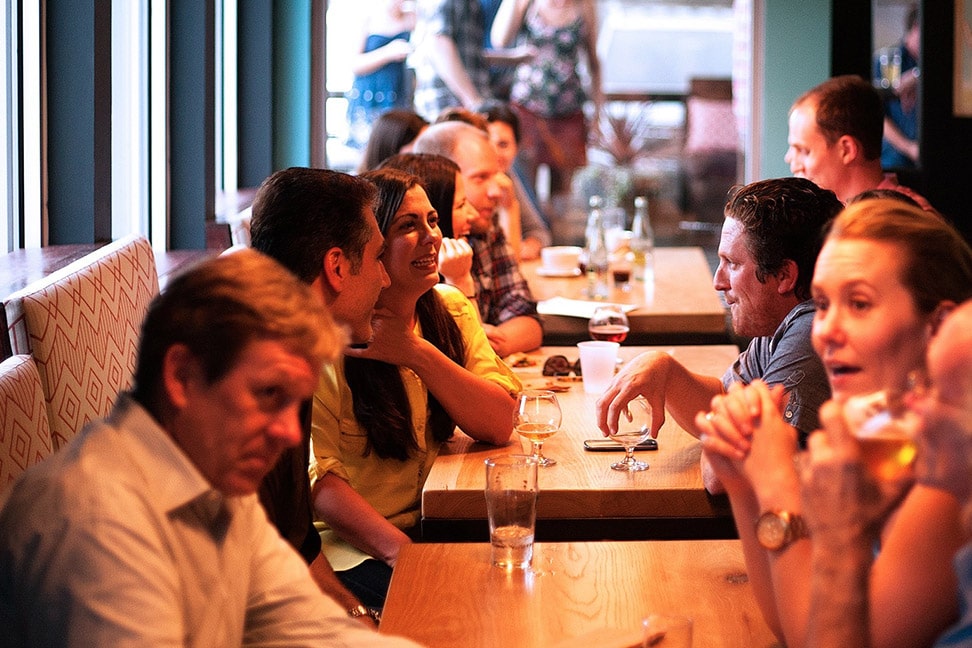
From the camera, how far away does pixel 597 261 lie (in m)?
4.54

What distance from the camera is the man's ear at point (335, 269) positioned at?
88.7 inches

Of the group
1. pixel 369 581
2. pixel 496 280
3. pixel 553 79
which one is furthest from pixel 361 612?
pixel 553 79

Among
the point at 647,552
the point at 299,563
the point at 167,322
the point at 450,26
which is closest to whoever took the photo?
the point at 167,322

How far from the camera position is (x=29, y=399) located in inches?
78.4

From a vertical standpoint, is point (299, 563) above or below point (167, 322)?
below

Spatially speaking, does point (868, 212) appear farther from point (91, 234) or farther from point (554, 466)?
point (91, 234)

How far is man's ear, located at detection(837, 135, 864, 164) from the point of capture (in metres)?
3.97

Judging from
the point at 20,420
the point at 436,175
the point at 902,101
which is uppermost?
the point at 902,101

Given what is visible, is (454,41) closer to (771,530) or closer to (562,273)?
(562,273)

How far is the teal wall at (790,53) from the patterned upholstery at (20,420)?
6.16 meters

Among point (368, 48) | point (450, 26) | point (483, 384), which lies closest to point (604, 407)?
point (483, 384)

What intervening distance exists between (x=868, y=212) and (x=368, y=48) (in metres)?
6.56

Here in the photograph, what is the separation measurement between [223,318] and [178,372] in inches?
3.1

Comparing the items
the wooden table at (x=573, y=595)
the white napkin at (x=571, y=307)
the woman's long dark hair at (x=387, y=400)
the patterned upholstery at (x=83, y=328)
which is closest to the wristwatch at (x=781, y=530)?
the wooden table at (x=573, y=595)
